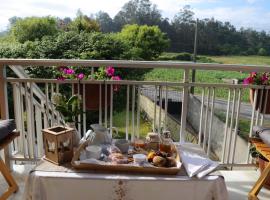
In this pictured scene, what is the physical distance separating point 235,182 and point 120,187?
145 cm

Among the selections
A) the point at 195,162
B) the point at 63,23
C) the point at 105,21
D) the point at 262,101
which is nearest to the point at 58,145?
the point at 195,162

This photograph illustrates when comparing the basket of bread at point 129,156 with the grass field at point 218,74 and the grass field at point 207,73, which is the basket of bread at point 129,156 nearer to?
the grass field at point 218,74

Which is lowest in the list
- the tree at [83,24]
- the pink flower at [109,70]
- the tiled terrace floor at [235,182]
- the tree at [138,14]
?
the tiled terrace floor at [235,182]

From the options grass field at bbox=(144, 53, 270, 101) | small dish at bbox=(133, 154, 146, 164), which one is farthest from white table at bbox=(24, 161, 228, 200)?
grass field at bbox=(144, 53, 270, 101)

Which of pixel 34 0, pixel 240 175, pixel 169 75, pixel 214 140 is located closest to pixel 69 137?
pixel 240 175

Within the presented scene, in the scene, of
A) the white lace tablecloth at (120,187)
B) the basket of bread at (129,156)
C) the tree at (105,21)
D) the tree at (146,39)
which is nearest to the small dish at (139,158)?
the basket of bread at (129,156)

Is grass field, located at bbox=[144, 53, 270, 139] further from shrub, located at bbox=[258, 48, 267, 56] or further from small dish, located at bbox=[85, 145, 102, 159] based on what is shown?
small dish, located at bbox=[85, 145, 102, 159]

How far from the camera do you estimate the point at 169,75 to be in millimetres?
9414

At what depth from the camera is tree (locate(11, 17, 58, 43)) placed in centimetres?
1327

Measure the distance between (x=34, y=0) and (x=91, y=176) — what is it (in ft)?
40.2

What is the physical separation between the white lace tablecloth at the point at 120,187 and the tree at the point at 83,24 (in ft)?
40.3

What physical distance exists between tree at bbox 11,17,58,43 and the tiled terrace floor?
455 inches

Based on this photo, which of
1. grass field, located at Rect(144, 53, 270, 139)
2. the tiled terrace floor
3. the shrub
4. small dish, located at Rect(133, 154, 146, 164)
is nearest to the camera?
small dish, located at Rect(133, 154, 146, 164)

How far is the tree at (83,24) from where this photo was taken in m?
13.3
